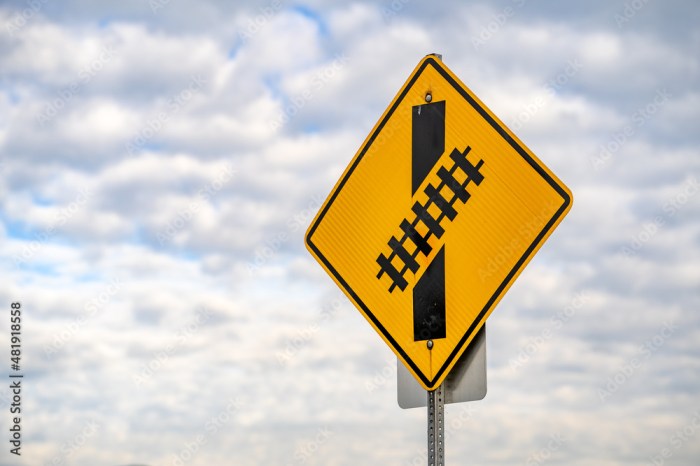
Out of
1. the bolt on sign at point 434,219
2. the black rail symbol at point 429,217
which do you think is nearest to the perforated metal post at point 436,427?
the bolt on sign at point 434,219

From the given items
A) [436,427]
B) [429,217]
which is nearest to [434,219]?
[429,217]

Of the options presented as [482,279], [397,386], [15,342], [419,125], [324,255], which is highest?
[15,342]

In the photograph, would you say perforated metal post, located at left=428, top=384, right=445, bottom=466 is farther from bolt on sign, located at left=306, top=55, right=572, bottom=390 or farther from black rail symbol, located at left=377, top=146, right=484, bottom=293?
black rail symbol, located at left=377, top=146, right=484, bottom=293

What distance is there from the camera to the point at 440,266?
4.56 metres

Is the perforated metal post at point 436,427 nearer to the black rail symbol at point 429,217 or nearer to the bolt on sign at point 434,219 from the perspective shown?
the bolt on sign at point 434,219

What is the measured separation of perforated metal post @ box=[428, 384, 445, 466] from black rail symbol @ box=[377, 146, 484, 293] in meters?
0.54

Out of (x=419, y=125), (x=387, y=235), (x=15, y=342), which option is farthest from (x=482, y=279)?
(x=15, y=342)

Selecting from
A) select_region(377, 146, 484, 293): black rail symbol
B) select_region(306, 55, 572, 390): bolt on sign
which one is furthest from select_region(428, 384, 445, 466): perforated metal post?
select_region(377, 146, 484, 293): black rail symbol

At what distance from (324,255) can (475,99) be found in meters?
1.10

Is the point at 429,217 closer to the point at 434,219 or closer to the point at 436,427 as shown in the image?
the point at 434,219

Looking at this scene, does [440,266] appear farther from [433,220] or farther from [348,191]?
[348,191]

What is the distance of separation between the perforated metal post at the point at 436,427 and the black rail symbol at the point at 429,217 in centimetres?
54

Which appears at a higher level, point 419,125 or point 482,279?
point 419,125

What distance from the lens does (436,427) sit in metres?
4.45
